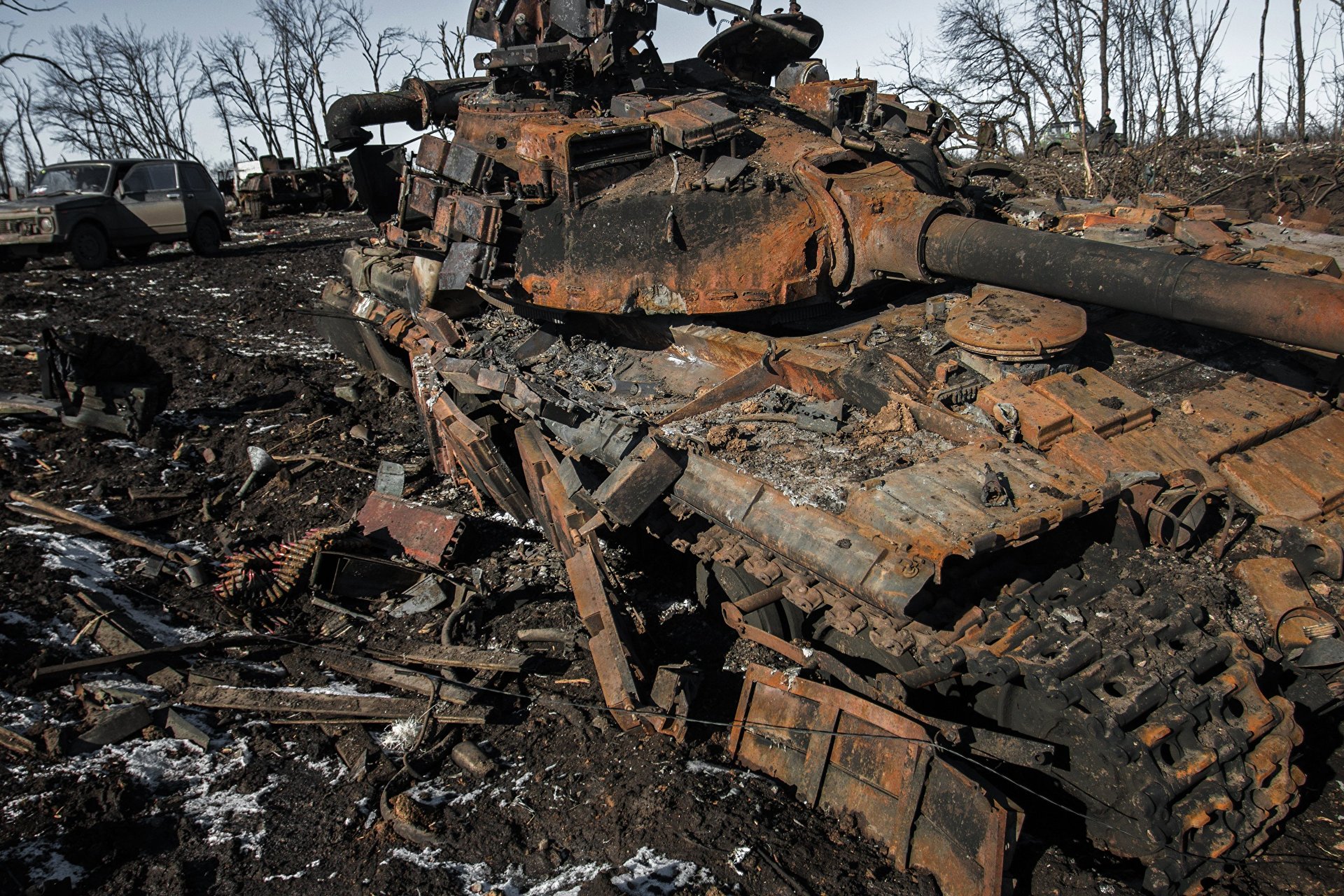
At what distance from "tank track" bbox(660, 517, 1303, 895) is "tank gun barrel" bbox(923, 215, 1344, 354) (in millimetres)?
1243

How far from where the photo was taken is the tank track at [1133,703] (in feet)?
11.6

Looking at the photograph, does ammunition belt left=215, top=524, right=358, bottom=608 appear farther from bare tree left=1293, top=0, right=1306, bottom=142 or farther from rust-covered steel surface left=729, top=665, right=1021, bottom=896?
bare tree left=1293, top=0, right=1306, bottom=142

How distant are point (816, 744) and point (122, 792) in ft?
11.7

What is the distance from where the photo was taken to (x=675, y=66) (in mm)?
7625

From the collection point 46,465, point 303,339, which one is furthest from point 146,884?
point 303,339

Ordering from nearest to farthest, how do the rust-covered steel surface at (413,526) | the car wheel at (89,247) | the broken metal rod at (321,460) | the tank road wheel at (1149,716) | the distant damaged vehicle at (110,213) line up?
the tank road wheel at (1149,716) → the rust-covered steel surface at (413,526) → the broken metal rod at (321,460) → the distant damaged vehicle at (110,213) → the car wheel at (89,247)

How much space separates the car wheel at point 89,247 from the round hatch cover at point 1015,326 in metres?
17.3

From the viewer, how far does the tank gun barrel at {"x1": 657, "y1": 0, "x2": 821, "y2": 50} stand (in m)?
6.88

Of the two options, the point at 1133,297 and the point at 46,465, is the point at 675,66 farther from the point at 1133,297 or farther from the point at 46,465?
the point at 46,465

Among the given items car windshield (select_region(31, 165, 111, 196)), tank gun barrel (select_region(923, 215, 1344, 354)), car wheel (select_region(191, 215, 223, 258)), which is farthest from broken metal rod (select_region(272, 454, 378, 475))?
car wheel (select_region(191, 215, 223, 258))

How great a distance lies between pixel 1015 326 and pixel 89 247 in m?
17.9

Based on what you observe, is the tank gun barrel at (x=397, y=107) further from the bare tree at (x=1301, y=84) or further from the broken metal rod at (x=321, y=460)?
the bare tree at (x=1301, y=84)

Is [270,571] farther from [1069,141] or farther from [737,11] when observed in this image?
[1069,141]

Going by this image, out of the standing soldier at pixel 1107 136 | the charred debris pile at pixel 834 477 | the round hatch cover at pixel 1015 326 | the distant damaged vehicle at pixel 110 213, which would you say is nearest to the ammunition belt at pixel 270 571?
the charred debris pile at pixel 834 477
